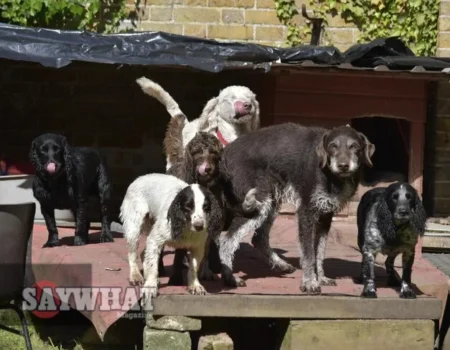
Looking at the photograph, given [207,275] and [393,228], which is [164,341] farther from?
[393,228]

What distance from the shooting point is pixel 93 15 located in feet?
39.1

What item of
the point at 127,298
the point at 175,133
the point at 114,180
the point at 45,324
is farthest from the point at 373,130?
the point at 127,298

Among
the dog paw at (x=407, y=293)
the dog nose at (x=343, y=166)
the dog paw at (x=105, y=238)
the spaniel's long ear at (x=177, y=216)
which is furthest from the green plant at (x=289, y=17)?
the spaniel's long ear at (x=177, y=216)

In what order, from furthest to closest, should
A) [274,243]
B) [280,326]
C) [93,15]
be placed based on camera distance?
[93,15], [274,243], [280,326]

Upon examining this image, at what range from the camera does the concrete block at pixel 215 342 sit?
272 inches

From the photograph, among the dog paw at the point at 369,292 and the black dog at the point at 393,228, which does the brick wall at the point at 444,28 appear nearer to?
the black dog at the point at 393,228

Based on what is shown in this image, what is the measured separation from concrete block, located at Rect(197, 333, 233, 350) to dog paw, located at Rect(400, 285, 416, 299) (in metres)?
1.25

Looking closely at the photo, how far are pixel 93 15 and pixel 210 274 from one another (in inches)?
208

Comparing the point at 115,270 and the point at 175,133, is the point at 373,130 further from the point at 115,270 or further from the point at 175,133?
the point at 115,270

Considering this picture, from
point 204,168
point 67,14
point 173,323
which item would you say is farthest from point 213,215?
point 67,14

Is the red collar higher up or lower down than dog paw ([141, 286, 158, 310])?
higher up

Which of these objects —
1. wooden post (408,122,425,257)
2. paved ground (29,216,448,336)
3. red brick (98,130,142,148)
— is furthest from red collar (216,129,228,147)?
red brick (98,130,142,148)

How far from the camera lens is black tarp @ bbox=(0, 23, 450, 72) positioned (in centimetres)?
949

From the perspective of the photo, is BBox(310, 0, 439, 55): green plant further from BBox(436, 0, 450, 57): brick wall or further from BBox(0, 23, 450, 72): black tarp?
A: BBox(0, 23, 450, 72): black tarp
